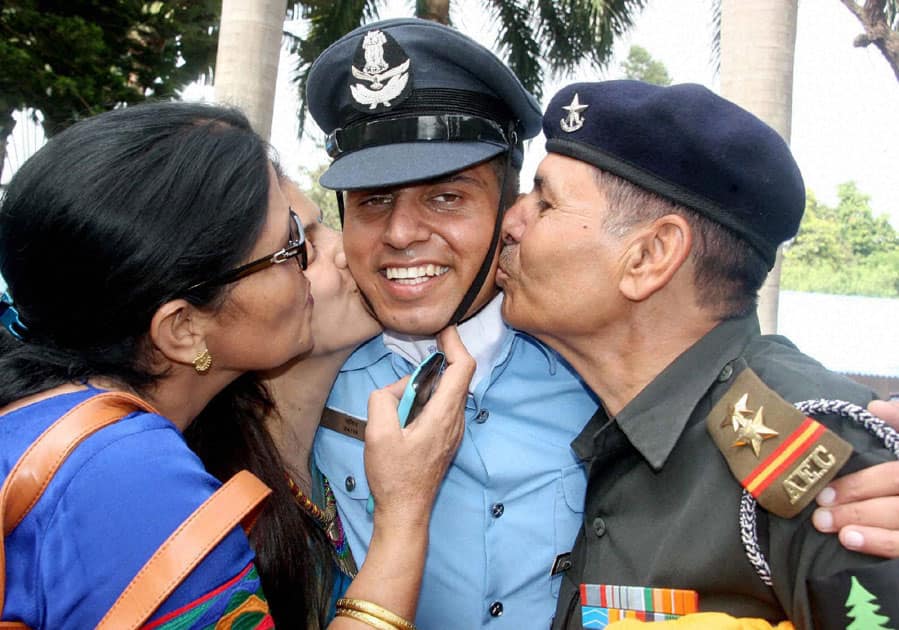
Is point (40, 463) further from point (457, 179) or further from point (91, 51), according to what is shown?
point (91, 51)

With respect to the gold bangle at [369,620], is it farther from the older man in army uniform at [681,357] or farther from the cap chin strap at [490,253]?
the cap chin strap at [490,253]

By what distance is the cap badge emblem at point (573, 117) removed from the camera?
2223 millimetres

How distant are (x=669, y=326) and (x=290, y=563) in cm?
128

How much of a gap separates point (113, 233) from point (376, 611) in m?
1.09

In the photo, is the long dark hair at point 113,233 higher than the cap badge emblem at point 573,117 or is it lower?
lower

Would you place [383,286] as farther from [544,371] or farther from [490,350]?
[544,371]

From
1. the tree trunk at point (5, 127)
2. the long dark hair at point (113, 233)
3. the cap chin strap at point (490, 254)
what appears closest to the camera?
the long dark hair at point (113, 233)

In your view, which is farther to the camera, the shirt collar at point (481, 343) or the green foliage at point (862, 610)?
the shirt collar at point (481, 343)

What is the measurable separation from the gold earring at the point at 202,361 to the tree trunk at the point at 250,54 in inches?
201

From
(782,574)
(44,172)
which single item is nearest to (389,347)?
(44,172)

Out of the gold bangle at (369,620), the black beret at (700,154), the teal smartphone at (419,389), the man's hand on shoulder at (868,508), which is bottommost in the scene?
the gold bangle at (369,620)

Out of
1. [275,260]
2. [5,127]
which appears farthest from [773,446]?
[5,127]

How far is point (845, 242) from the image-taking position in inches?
2283

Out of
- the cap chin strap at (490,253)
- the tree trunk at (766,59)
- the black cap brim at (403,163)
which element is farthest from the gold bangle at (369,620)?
the tree trunk at (766,59)
